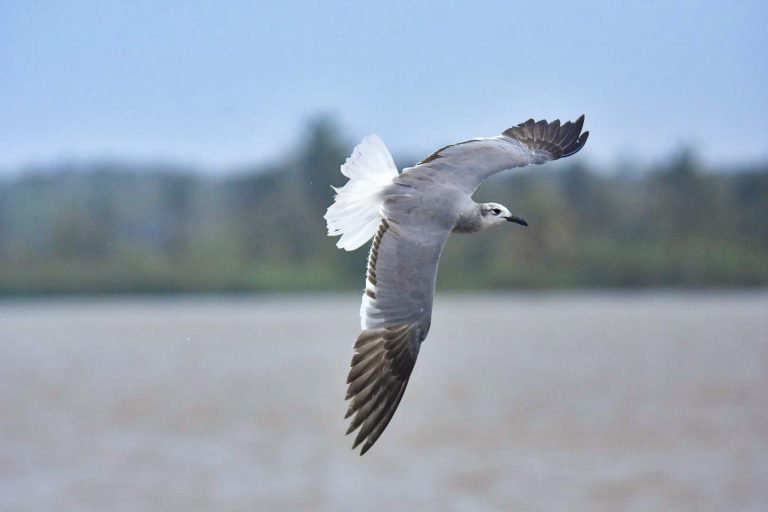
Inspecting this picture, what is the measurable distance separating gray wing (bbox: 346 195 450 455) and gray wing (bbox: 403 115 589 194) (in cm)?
28

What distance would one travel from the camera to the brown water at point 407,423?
17.5 metres

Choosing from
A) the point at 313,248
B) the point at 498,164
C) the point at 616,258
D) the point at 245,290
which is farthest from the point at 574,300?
the point at 498,164

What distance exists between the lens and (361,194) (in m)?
6.66

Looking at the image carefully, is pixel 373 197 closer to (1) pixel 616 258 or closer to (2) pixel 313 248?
(2) pixel 313 248

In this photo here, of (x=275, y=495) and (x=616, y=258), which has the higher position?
(x=616, y=258)

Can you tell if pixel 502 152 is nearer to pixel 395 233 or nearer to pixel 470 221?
pixel 470 221

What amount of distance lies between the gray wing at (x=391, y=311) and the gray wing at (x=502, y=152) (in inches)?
11.0

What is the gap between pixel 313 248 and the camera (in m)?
35.7

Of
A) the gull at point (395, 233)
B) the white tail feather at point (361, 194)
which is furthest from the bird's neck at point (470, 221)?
the white tail feather at point (361, 194)

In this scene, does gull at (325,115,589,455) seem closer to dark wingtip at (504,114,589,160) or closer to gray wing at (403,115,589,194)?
gray wing at (403,115,589,194)

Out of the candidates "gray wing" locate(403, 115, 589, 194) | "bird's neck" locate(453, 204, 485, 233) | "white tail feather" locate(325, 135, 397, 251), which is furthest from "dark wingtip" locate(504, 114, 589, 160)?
"white tail feather" locate(325, 135, 397, 251)

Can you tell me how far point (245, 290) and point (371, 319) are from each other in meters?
44.2

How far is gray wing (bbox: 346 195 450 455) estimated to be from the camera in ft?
21.2

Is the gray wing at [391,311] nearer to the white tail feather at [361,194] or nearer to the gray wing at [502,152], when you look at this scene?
the white tail feather at [361,194]
